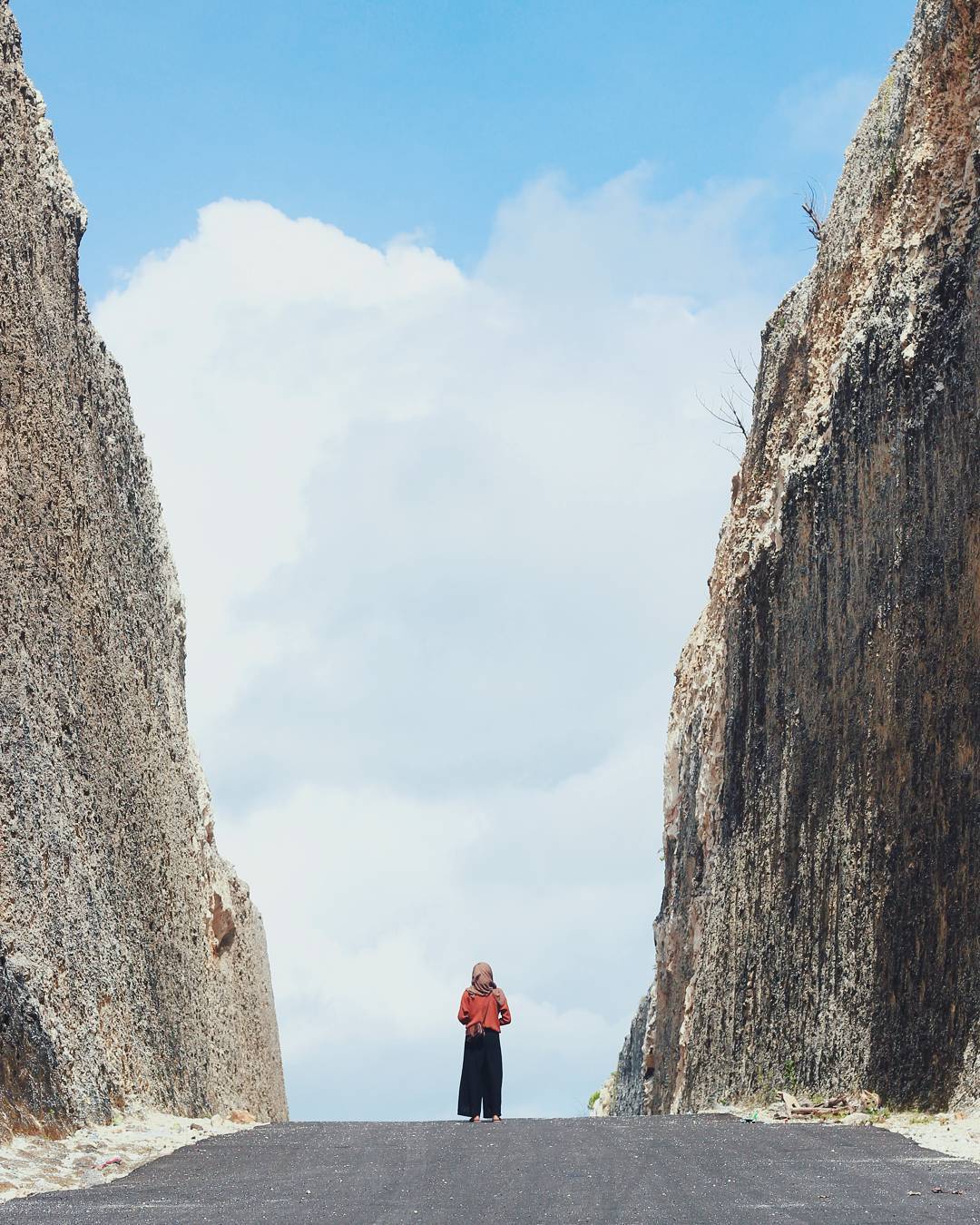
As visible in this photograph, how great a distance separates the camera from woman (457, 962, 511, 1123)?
16.2m

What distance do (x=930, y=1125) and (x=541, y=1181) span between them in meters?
5.32

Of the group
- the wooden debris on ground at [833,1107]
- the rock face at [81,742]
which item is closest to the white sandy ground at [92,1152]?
the rock face at [81,742]

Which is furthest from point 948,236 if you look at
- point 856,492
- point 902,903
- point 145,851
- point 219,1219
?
point 219,1219

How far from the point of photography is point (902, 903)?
50.8 ft

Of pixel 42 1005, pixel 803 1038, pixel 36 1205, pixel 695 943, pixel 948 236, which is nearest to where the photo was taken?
pixel 36 1205

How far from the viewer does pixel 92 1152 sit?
1124 centimetres

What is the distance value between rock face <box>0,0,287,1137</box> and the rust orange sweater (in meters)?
3.26

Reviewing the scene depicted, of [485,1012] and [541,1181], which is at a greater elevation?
[485,1012]

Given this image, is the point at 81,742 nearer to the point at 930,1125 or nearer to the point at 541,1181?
the point at 541,1181

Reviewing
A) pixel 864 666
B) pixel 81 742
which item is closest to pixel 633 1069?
pixel 864 666

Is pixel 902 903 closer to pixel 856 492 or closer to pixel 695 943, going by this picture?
pixel 856 492

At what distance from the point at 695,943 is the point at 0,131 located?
16.1m

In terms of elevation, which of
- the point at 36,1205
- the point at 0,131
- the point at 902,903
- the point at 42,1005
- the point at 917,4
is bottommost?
the point at 36,1205

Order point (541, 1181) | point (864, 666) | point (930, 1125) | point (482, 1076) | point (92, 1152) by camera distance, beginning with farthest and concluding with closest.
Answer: point (864, 666) → point (482, 1076) → point (930, 1125) → point (92, 1152) → point (541, 1181)
